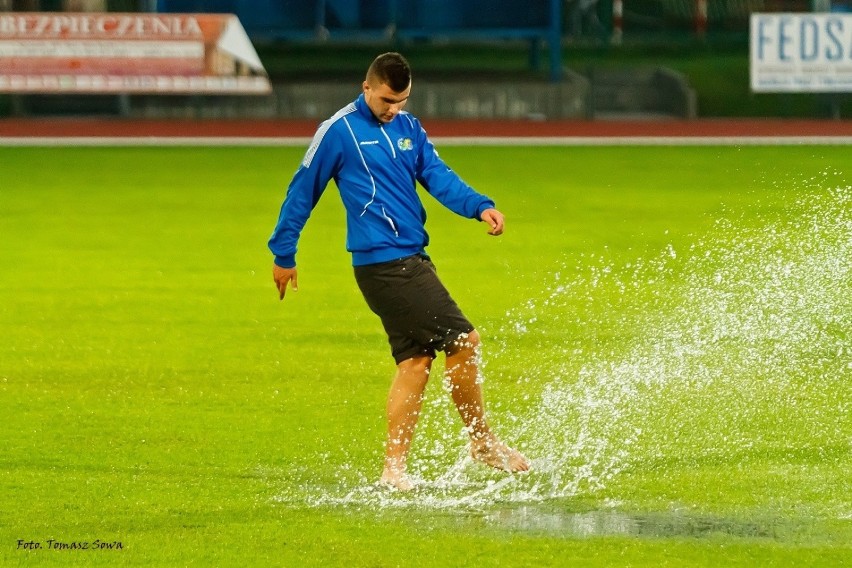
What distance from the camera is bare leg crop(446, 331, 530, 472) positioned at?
592 centimetres

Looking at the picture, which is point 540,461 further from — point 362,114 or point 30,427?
point 30,427

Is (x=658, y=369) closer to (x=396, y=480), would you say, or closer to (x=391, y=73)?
(x=396, y=480)

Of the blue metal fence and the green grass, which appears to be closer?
the green grass

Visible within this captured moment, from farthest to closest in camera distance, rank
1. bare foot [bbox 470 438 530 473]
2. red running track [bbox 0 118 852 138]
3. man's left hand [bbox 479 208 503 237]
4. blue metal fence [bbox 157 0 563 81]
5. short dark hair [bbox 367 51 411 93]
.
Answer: blue metal fence [bbox 157 0 563 81]
red running track [bbox 0 118 852 138]
bare foot [bbox 470 438 530 473]
man's left hand [bbox 479 208 503 237]
short dark hair [bbox 367 51 411 93]

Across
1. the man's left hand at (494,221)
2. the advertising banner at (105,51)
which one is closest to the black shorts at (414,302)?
the man's left hand at (494,221)

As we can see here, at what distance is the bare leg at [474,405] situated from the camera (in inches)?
233

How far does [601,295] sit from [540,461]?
3.91m

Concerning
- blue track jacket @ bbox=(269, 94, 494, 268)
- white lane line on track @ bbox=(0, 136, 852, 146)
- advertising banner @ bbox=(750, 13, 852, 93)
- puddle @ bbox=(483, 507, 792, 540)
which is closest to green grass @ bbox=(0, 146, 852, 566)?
puddle @ bbox=(483, 507, 792, 540)

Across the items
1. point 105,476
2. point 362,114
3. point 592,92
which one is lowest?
point 592,92

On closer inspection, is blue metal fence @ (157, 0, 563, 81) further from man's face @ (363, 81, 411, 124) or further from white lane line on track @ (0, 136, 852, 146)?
man's face @ (363, 81, 411, 124)

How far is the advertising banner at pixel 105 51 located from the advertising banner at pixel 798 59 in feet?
22.7

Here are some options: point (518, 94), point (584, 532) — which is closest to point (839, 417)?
point (584, 532)

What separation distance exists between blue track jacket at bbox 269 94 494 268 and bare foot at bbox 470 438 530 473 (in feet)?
2.55

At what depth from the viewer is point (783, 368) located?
26.2ft
